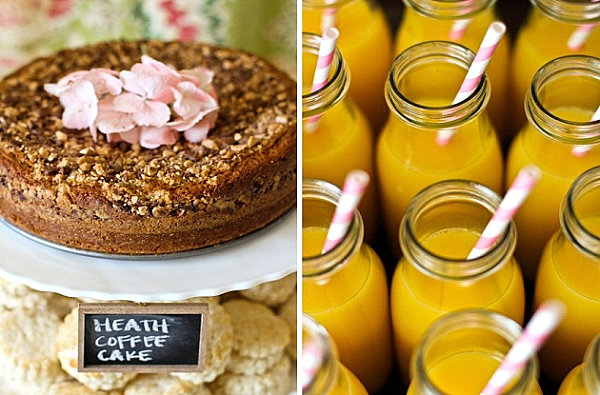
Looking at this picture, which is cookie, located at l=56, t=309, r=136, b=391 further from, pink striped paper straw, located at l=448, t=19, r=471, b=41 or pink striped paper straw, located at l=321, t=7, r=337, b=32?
pink striped paper straw, located at l=448, t=19, r=471, b=41

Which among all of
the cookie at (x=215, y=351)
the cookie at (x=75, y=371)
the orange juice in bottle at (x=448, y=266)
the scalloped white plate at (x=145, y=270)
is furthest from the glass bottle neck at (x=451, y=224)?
the cookie at (x=75, y=371)

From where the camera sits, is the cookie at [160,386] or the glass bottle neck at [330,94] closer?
the glass bottle neck at [330,94]

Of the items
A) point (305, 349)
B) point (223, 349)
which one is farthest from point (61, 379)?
point (305, 349)

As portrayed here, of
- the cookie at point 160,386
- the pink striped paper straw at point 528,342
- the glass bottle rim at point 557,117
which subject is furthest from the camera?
the cookie at point 160,386

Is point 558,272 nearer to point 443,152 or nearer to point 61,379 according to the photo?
point 443,152

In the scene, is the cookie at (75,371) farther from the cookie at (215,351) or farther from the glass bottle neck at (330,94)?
the glass bottle neck at (330,94)

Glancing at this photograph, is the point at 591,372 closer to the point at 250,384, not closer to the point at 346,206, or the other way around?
the point at 346,206
